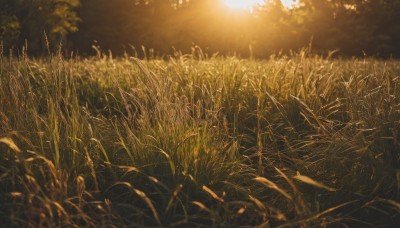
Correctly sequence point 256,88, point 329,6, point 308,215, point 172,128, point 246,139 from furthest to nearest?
point 329,6 < point 256,88 < point 246,139 < point 172,128 < point 308,215

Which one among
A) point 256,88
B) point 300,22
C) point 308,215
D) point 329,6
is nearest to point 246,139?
point 256,88

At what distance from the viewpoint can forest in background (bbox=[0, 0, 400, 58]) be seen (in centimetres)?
2066

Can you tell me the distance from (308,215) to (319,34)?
21468mm

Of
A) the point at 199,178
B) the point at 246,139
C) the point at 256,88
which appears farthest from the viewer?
the point at 256,88

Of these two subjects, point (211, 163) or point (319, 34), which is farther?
point (319, 34)

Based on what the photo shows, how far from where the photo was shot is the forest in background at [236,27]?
20.7 metres

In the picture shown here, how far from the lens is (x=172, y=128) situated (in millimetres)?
2498

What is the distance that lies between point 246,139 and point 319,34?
66.4 ft

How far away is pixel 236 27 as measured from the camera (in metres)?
20.8

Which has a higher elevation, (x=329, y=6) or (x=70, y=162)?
(x=329, y=6)

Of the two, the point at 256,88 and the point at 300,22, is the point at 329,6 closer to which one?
the point at 300,22

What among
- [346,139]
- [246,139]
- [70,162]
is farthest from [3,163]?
[346,139]

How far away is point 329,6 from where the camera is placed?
75.0ft

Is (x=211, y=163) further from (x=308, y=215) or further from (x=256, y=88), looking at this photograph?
(x=256, y=88)
